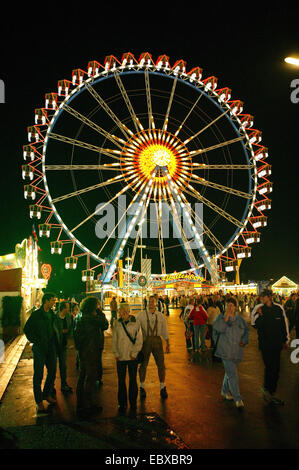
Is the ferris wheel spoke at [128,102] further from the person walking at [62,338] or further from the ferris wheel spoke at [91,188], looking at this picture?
the person walking at [62,338]

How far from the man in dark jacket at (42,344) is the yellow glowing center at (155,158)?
66.0 ft

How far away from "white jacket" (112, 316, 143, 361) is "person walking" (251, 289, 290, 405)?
1943mm

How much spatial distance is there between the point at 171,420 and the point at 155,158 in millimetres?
21690

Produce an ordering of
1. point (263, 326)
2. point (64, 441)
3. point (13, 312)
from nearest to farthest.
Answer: point (64, 441) → point (263, 326) → point (13, 312)

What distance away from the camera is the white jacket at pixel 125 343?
5.75 m

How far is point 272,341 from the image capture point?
6.05m

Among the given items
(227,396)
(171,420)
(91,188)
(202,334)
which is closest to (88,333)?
(171,420)

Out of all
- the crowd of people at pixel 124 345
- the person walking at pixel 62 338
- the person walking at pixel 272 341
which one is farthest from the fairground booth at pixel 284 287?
the person walking at pixel 272 341

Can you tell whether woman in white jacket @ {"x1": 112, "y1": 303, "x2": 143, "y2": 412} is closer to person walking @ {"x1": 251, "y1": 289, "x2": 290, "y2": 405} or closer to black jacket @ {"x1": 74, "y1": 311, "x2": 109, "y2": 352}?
black jacket @ {"x1": 74, "y1": 311, "x2": 109, "y2": 352}

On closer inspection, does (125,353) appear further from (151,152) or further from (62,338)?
(151,152)

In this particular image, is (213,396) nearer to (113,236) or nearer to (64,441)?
(64,441)

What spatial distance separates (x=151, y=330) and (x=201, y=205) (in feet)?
→ 72.9
